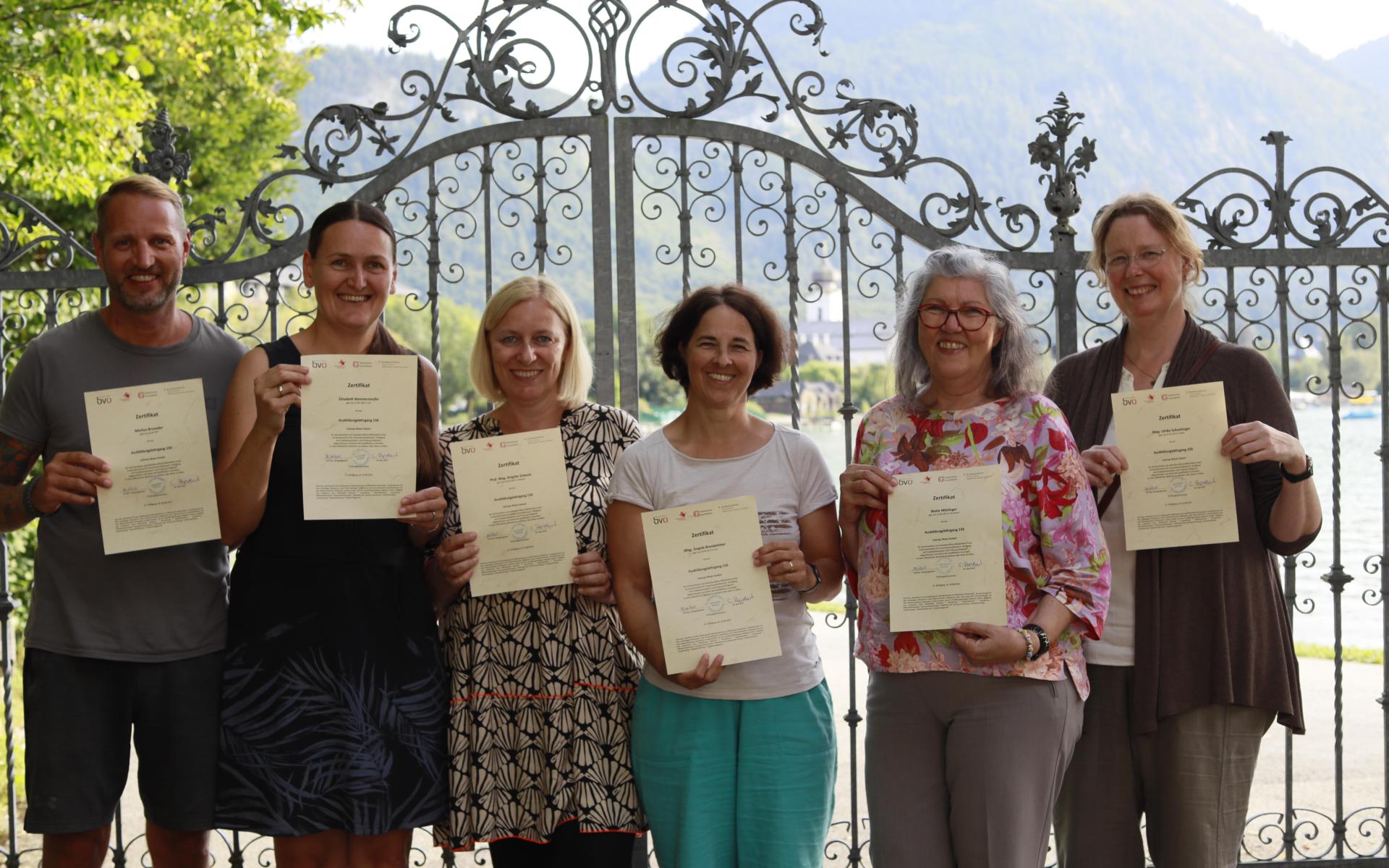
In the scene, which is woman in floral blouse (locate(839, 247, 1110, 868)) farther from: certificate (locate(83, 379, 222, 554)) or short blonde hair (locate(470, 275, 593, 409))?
certificate (locate(83, 379, 222, 554))

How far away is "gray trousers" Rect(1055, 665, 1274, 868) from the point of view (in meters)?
2.93

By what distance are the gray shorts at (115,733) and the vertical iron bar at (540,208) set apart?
1865 mm

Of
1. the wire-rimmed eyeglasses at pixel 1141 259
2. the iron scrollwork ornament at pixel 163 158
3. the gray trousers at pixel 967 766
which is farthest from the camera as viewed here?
the iron scrollwork ornament at pixel 163 158

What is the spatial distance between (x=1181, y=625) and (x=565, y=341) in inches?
68.1

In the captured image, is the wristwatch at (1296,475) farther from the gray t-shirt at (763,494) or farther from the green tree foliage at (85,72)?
the green tree foliage at (85,72)

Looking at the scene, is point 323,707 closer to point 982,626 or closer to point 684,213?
point 982,626

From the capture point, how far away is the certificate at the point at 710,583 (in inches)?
108

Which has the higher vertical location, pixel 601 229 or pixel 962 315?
pixel 601 229

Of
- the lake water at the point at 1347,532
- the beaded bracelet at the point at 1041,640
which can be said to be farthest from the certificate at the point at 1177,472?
the lake water at the point at 1347,532

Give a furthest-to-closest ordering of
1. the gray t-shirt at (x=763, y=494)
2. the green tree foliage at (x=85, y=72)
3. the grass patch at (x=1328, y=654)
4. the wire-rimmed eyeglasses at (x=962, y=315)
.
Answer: the grass patch at (x=1328, y=654) → the green tree foliage at (x=85, y=72) → the gray t-shirt at (x=763, y=494) → the wire-rimmed eyeglasses at (x=962, y=315)

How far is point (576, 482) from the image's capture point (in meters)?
3.00

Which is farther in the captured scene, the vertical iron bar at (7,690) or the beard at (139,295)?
the vertical iron bar at (7,690)

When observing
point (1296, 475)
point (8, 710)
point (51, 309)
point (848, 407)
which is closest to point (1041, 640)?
point (1296, 475)

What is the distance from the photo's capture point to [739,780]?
8.98 ft
